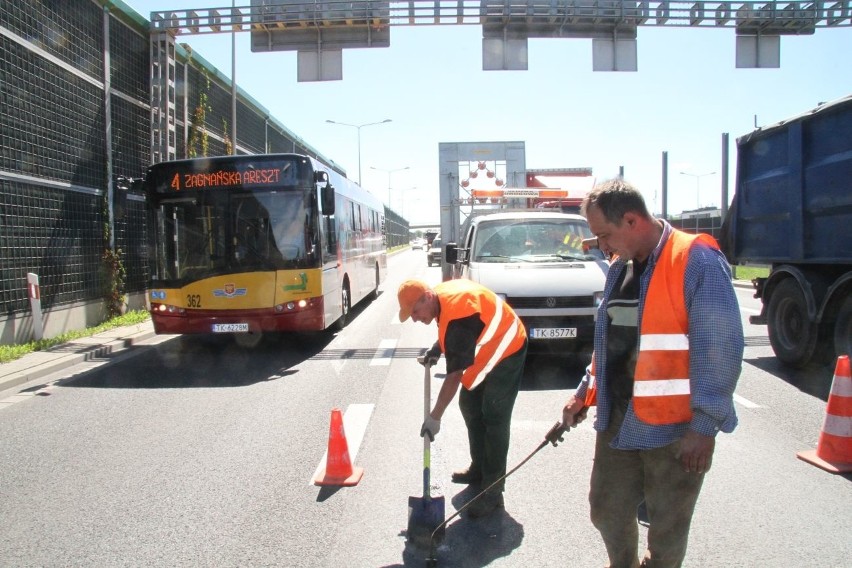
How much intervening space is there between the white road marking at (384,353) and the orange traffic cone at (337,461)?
459cm

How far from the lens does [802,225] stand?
818 cm

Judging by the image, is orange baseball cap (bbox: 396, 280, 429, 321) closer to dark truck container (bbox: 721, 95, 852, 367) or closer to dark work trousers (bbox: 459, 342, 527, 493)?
dark work trousers (bbox: 459, 342, 527, 493)

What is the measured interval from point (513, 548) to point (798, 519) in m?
1.72

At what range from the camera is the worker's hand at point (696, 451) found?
8.04ft

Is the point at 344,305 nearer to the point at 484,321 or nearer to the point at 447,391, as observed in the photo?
the point at 484,321

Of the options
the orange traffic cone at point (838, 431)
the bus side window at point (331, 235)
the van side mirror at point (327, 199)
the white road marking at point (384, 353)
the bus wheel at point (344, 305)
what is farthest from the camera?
the bus wheel at point (344, 305)

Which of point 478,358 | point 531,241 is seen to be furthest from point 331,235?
point 478,358

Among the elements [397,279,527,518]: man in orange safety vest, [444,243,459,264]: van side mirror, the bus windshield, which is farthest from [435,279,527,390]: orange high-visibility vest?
the bus windshield

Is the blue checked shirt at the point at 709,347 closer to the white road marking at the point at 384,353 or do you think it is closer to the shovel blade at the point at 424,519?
the shovel blade at the point at 424,519

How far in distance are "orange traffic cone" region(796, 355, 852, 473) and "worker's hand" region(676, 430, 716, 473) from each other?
10.4ft

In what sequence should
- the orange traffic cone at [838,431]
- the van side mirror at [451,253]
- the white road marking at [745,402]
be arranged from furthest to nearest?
the van side mirror at [451,253]
the white road marking at [745,402]
the orange traffic cone at [838,431]

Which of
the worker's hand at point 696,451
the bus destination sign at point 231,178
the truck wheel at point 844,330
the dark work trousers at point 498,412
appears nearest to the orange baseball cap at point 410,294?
the dark work trousers at point 498,412

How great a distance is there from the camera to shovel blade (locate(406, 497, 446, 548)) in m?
3.76

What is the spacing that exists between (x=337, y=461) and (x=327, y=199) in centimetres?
619
